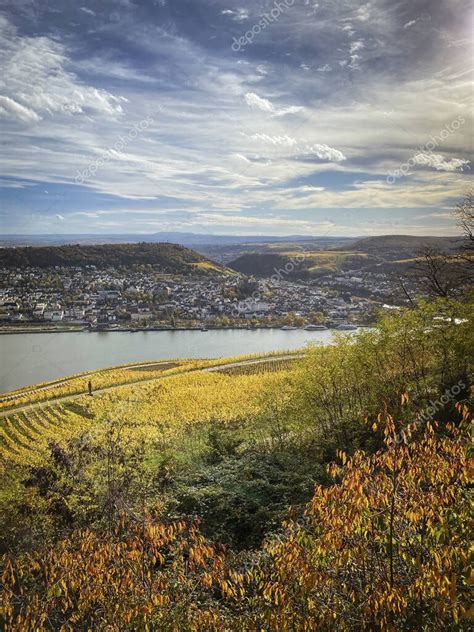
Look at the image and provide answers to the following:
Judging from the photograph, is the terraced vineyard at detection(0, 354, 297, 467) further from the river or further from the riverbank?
the riverbank

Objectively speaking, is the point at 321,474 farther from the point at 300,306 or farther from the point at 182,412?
the point at 300,306

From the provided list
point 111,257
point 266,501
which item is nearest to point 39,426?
point 266,501

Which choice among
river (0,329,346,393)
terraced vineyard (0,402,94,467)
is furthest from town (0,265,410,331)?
terraced vineyard (0,402,94,467)

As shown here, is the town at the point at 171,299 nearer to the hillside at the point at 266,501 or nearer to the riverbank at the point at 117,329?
the riverbank at the point at 117,329

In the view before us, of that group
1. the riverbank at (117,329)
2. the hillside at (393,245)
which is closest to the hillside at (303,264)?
the hillside at (393,245)

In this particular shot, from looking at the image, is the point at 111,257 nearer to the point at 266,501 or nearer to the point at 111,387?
the point at 111,387

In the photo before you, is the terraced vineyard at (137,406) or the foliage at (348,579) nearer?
the foliage at (348,579)
